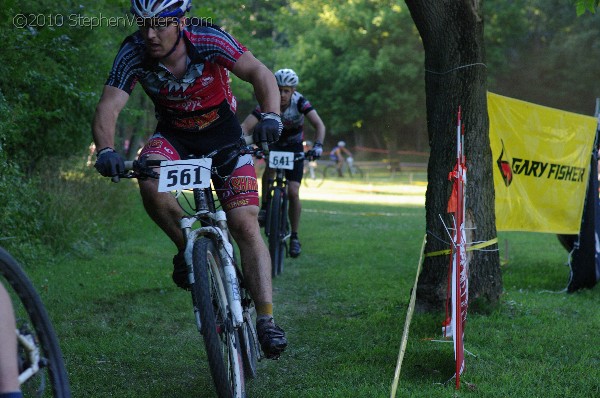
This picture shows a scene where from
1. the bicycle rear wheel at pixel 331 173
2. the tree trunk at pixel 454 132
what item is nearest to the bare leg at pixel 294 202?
the tree trunk at pixel 454 132

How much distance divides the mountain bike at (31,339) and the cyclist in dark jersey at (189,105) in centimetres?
139

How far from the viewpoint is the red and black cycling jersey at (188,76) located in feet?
15.1

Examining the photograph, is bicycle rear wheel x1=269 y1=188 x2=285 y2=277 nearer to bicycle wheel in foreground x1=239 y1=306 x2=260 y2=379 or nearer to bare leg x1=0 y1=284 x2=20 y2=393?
bicycle wheel in foreground x1=239 y1=306 x2=260 y2=379

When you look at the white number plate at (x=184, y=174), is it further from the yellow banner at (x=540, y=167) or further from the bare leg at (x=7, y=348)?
the yellow banner at (x=540, y=167)

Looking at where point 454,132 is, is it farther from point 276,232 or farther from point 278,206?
point 278,206

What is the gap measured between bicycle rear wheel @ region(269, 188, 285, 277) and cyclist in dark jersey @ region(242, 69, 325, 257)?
0.73 feet

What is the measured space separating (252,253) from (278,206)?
14.7ft

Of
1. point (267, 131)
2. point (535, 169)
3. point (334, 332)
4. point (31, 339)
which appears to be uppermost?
point (267, 131)

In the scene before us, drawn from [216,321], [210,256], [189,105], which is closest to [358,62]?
[189,105]

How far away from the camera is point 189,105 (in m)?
4.71

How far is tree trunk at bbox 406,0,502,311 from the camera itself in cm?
654

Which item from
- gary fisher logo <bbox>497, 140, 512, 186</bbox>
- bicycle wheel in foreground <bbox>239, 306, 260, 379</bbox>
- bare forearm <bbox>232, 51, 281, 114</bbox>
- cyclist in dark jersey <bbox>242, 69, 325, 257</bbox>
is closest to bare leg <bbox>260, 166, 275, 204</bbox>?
cyclist in dark jersey <bbox>242, 69, 325, 257</bbox>

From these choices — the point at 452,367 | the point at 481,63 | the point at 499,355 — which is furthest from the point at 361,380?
the point at 481,63

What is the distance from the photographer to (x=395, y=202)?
23.6 metres
